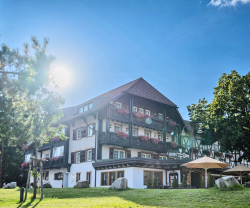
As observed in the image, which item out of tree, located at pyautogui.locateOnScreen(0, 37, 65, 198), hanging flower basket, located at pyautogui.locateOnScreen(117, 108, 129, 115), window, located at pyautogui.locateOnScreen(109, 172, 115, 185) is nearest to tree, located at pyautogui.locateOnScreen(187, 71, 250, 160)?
hanging flower basket, located at pyautogui.locateOnScreen(117, 108, 129, 115)

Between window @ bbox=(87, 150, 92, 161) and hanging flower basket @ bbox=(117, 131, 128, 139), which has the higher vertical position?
hanging flower basket @ bbox=(117, 131, 128, 139)

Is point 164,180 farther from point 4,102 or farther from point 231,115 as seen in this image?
point 4,102

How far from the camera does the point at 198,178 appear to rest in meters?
30.2

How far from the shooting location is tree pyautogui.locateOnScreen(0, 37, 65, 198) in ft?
43.5

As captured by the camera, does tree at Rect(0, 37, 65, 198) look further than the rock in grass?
No

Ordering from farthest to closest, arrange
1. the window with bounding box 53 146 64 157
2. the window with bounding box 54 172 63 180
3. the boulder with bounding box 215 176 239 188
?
1. the window with bounding box 53 146 64 157
2. the window with bounding box 54 172 63 180
3. the boulder with bounding box 215 176 239 188

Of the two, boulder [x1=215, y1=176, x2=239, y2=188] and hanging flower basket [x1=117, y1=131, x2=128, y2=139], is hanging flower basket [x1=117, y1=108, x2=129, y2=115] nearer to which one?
hanging flower basket [x1=117, y1=131, x2=128, y2=139]

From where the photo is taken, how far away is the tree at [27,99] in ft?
43.5

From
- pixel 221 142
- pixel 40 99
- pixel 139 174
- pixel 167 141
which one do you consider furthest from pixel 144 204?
pixel 167 141

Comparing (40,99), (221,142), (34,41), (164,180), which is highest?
(34,41)

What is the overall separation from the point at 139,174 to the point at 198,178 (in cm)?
781

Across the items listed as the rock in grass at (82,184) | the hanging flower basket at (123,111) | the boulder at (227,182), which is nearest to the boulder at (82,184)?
the rock in grass at (82,184)

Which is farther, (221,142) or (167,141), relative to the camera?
(167,141)

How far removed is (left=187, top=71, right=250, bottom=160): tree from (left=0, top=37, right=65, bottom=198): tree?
1697 cm
